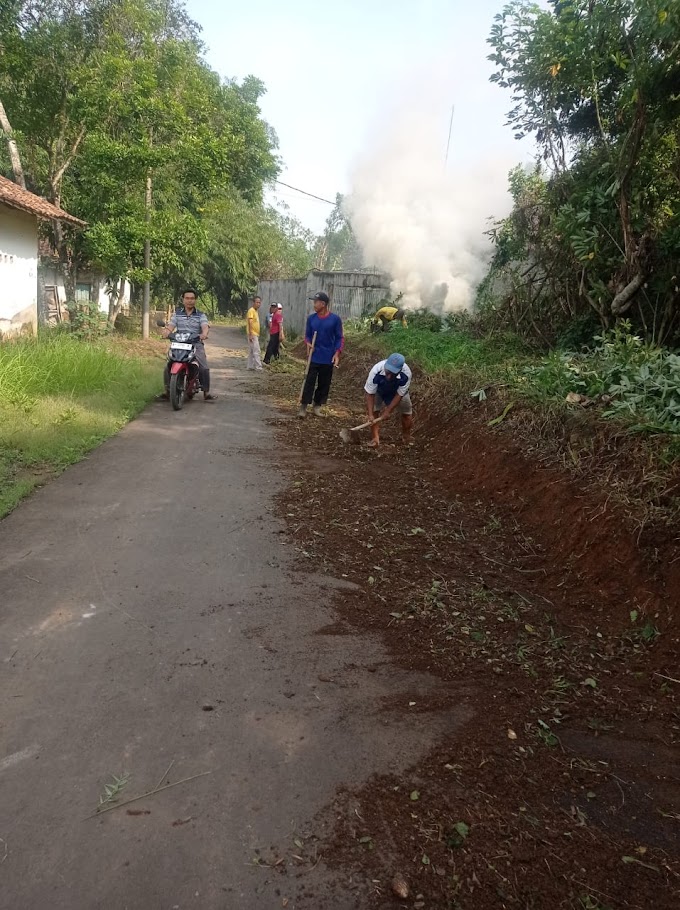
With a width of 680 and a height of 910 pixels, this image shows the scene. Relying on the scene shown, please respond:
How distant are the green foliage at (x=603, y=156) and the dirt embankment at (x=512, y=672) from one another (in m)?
3.06

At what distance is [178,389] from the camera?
933 cm

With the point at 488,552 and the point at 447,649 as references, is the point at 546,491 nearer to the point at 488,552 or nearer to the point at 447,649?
the point at 488,552

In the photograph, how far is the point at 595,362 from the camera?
258 inches

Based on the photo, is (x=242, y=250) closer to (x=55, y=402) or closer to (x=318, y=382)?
(x=318, y=382)

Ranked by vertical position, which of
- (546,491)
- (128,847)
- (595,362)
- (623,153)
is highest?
(623,153)

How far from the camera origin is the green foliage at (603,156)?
7.23 m

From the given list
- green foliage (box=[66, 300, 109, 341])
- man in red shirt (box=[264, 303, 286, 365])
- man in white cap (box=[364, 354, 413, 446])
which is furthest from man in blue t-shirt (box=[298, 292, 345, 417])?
green foliage (box=[66, 300, 109, 341])

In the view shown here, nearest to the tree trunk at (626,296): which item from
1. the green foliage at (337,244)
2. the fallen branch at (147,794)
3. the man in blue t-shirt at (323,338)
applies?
the man in blue t-shirt at (323,338)

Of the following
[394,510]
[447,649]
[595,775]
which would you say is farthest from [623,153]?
[595,775]

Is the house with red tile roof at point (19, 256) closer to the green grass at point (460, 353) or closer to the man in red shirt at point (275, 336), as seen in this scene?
the man in red shirt at point (275, 336)

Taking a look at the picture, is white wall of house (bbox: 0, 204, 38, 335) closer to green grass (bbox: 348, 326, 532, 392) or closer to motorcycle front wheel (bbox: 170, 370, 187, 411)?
motorcycle front wheel (bbox: 170, 370, 187, 411)

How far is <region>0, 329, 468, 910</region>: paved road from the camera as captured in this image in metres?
2.07

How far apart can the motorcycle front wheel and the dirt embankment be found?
3230mm

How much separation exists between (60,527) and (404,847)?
3496mm
